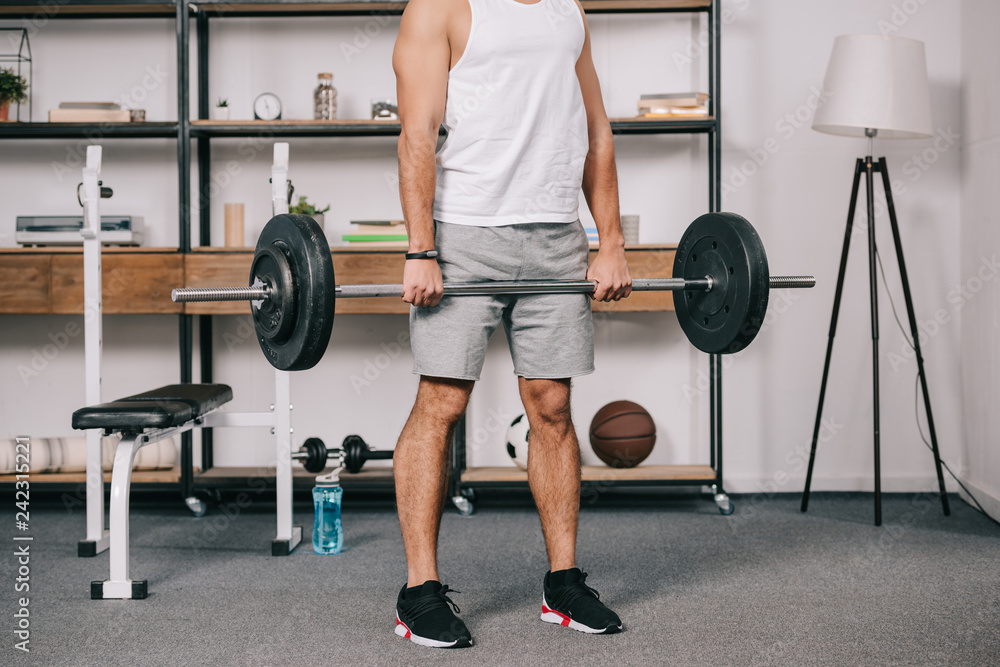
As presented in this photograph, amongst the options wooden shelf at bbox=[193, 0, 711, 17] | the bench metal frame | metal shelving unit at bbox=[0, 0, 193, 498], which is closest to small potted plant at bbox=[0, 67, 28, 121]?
metal shelving unit at bbox=[0, 0, 193, 498]

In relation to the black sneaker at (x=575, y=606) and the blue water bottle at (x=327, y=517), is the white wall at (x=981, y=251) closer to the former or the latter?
the black sneaker at (x=575, y=606)

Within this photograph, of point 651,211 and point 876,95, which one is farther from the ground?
point 876,95

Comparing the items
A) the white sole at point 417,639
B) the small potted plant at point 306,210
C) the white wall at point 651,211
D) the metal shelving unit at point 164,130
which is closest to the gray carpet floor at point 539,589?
the white sole at point 417,639

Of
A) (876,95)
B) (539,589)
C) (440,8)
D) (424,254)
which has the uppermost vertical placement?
(876,95)

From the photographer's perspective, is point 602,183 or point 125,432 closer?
point 602,183

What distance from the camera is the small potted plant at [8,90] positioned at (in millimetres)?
3061

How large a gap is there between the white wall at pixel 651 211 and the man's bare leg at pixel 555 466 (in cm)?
145

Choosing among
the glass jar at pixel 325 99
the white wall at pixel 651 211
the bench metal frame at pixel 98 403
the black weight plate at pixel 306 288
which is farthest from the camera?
the white wall at pixel 651 211

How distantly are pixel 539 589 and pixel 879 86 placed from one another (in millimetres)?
1948

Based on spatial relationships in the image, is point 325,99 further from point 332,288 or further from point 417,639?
point 417,639

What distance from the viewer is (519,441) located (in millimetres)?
3031

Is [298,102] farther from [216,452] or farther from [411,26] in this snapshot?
[411,26]

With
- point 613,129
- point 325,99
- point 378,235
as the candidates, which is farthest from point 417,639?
point 325,99

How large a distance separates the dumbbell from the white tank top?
3.85 ft
